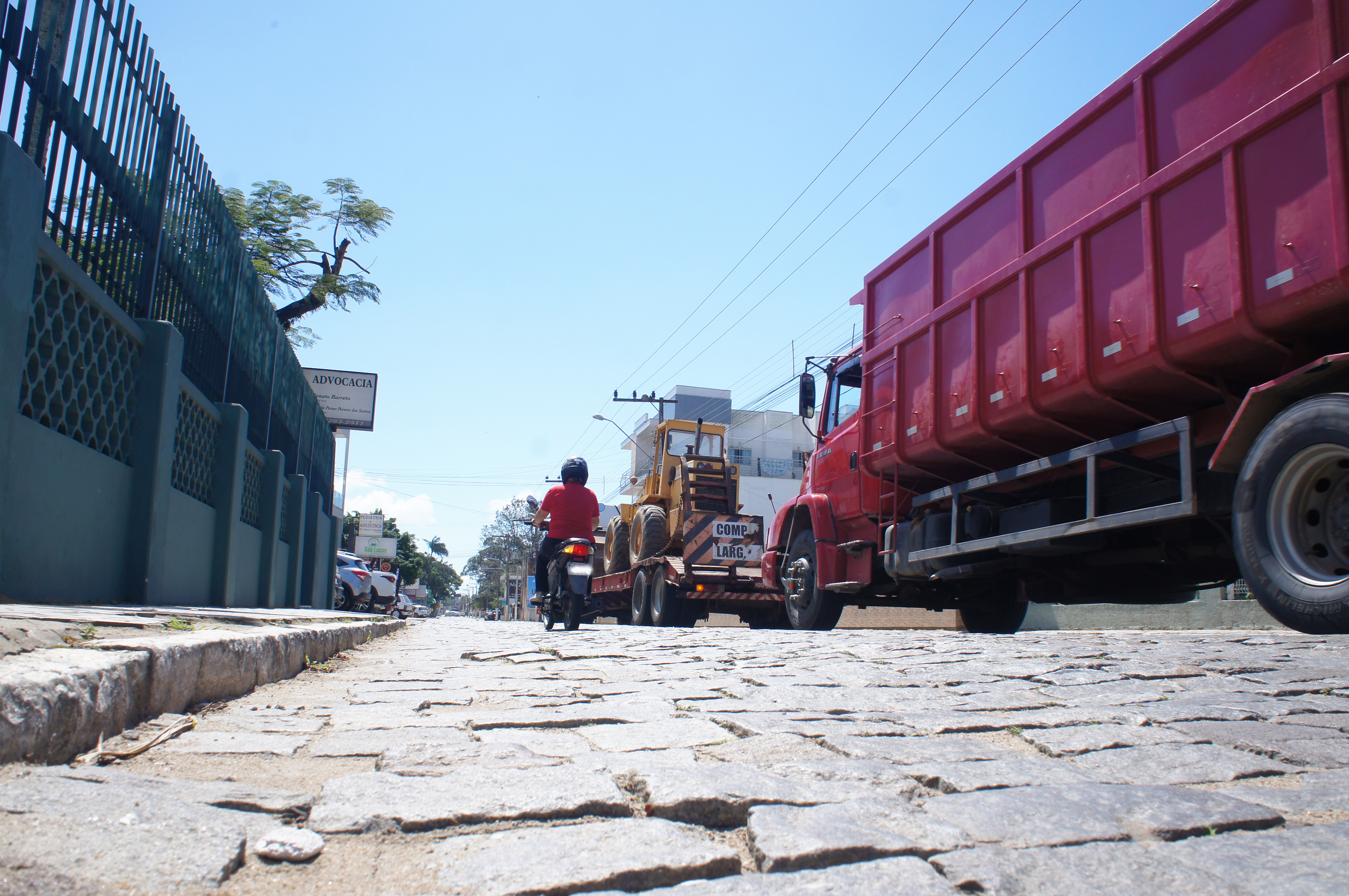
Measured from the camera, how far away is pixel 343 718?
10.4 feet

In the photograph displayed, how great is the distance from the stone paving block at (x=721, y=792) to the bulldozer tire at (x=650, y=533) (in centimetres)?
1257

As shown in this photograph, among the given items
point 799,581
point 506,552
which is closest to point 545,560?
point 799,581

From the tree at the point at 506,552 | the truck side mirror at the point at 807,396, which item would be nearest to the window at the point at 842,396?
the truck side mirror at the point at 807,396

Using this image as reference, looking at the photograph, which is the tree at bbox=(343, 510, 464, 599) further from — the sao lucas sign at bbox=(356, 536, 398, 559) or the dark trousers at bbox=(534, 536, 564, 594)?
the dark trousers at bbox=(534, 536, 564, 594)

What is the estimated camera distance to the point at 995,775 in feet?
7.58

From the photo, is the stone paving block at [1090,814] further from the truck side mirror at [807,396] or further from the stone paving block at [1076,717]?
the truck side mirror at [807,396]

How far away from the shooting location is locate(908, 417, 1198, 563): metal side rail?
16.7 ft

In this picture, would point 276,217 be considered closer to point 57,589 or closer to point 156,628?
point 57,589

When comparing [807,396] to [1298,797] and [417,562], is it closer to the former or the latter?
[1298,797]

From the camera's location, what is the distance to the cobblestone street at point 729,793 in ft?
5.06

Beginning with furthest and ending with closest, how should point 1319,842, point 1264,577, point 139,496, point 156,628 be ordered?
point 139,496, point 1264,577, point 156,628, point 1319,842

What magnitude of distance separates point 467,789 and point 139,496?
15.1 feet

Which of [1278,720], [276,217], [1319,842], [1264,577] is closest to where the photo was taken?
[1319,842]

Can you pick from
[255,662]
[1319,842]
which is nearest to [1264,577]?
[1319,842]
